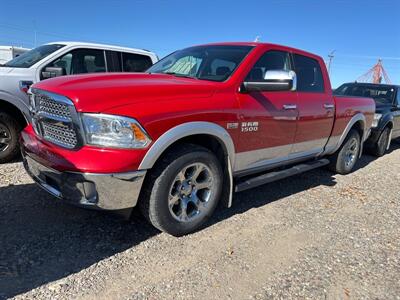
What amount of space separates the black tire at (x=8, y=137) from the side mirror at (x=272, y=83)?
142 inches

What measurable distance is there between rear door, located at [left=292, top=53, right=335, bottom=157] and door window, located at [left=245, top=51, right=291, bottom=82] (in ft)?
0.79

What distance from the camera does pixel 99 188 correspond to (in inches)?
110

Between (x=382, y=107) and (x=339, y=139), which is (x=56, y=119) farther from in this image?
(x=382, y=107)

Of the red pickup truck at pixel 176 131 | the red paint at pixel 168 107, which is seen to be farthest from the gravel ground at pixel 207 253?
the red paint at pixel 168 107

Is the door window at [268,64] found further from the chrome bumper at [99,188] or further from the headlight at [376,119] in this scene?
the headlight at [376,119]

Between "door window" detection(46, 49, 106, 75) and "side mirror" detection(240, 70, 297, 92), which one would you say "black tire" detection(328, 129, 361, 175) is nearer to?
"side mirror" detection(240, 70, 297, 92)

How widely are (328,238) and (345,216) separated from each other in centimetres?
81

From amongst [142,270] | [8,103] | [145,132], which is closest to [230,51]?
[145,132]

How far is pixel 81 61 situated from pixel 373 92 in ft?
24.1

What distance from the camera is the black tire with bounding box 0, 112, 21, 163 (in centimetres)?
521

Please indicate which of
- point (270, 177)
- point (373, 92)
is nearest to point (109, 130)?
point (270, 177)

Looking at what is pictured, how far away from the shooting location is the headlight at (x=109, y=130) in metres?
2.78

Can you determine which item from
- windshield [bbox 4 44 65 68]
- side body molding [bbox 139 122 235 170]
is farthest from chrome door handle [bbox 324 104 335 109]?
windshield [bbox 4 44 65 68]

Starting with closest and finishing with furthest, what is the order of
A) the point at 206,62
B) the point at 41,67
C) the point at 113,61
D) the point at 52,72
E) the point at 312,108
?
the point at 206,62, the point at 312,108, the point at 52,72, the point at 41,67, the point at 113,61
